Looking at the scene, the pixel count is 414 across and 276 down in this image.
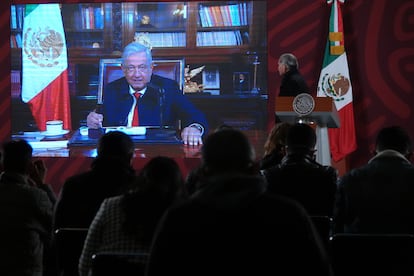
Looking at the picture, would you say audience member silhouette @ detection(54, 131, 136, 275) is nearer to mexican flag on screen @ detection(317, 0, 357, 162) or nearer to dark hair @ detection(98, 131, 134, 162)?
dark hair @ detection(98, 131, 134, 162)

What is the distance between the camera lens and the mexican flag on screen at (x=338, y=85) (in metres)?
7.42

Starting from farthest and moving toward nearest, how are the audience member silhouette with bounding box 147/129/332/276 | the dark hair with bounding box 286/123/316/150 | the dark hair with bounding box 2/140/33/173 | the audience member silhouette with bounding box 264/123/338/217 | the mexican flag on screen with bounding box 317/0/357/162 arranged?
the mexican flag on screen with bounding box 317/0/357/162 → the dark hair with bounding box 286/123/316/150 → the audience member silhouette with bounding box 264/123/338/217 → the dark hair with bounding box 2/140/33/173 → the audience member silhouette with bounding box 147/129/332/276

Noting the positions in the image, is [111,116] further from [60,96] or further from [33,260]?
[33,260]

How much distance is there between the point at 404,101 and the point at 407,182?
15.0 ft

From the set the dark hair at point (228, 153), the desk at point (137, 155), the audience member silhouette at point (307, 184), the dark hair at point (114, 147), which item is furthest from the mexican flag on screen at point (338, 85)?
the dark hair at point (228, 153)

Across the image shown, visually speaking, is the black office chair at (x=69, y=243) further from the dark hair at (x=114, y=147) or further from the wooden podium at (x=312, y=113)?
the wooden podium at (x=312, y=113)

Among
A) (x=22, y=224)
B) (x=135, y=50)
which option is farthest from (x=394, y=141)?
(x=135, y=50)

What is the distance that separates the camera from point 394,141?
3.32 meters

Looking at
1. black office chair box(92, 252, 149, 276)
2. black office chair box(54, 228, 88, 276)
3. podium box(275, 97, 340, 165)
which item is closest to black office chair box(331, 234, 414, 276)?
black office chair box(92, 252, 149, 276)

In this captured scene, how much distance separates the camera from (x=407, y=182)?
3.16 m

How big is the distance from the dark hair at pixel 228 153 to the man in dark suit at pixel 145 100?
19.2 feet

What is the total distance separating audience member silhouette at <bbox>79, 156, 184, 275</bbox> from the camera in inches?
93.2

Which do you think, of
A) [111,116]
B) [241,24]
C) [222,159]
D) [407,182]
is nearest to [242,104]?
[241,24]

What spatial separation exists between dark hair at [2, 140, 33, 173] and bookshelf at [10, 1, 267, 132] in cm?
455
